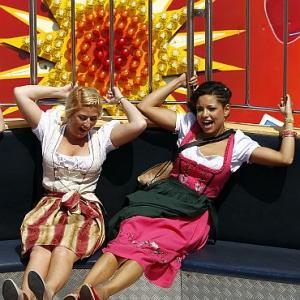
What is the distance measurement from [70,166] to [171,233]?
0.53 m

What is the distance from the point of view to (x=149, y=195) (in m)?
3.25

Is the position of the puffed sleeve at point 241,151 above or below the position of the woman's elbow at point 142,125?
below

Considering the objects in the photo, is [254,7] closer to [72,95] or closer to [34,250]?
[72,95]

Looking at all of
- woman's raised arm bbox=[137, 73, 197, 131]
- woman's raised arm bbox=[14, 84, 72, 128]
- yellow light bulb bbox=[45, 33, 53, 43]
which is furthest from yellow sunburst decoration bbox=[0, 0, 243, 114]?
woman's raised arm bbox=[14, 84, 72, 128]

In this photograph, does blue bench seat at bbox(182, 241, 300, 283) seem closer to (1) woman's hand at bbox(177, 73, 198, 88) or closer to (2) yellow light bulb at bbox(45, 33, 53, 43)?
(1) woman's hand at bbox(177, 73, 198, 88)

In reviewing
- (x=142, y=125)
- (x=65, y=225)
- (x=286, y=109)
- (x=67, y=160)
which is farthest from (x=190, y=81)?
(x=65, y=225)

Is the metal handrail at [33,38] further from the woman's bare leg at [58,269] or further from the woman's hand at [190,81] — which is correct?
the woman's bare leg at [58,269]

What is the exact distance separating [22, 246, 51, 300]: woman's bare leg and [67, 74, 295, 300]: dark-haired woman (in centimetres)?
27

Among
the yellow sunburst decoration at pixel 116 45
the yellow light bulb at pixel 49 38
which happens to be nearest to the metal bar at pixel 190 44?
the yellow sunburst decoration at pixel 116 45

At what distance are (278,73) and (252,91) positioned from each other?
263mm

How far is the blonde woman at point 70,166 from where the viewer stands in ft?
9.98

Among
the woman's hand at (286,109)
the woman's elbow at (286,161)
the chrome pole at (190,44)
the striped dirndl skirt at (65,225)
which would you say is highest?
the chrome pole at (190,44)

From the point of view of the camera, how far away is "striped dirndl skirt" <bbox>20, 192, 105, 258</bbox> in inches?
119

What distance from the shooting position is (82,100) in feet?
10.3
